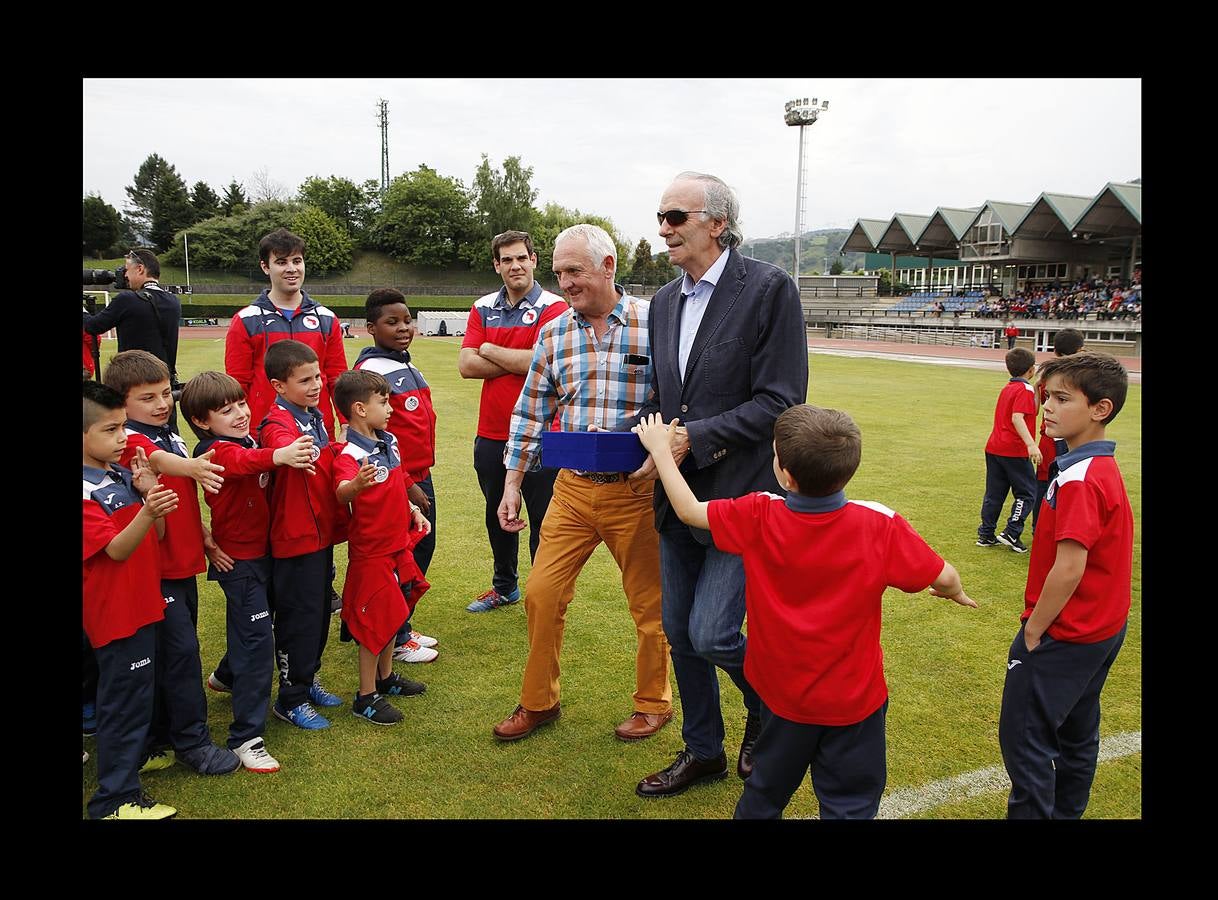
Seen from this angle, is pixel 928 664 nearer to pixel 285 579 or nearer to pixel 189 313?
pixel 285 579

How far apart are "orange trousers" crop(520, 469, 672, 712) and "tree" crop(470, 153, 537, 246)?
7999cm

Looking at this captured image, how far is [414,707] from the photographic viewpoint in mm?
3990

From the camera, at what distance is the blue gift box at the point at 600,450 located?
2.95 meters

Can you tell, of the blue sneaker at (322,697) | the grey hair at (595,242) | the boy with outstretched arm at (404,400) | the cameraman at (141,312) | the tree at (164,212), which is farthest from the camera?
the tree at (164,212)

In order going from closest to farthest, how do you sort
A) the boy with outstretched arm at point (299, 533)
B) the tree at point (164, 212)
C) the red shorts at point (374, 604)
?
the boy with outstretched arm at point (299, 533)
the red shorts at point (374, 604)
the tree at point (164, 212)

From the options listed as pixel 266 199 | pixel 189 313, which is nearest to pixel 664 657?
pixel 189 313

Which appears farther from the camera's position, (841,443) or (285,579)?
(285,579)

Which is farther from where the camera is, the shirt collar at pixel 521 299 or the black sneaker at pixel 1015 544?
the black sneaker at pixel 1015 544

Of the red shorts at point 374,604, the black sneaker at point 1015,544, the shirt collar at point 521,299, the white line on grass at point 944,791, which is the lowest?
the white line on grass at point 944,791

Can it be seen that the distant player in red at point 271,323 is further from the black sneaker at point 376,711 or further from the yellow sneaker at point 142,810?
the yellow sneaker at point 142,810

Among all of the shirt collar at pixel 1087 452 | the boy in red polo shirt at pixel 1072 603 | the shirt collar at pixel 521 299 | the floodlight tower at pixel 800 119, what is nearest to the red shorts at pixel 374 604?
the shirt collar at pixel 521 299

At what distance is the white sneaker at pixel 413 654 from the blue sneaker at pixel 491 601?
74 cm

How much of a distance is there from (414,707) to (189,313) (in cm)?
5166

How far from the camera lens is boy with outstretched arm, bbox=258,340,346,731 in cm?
360
